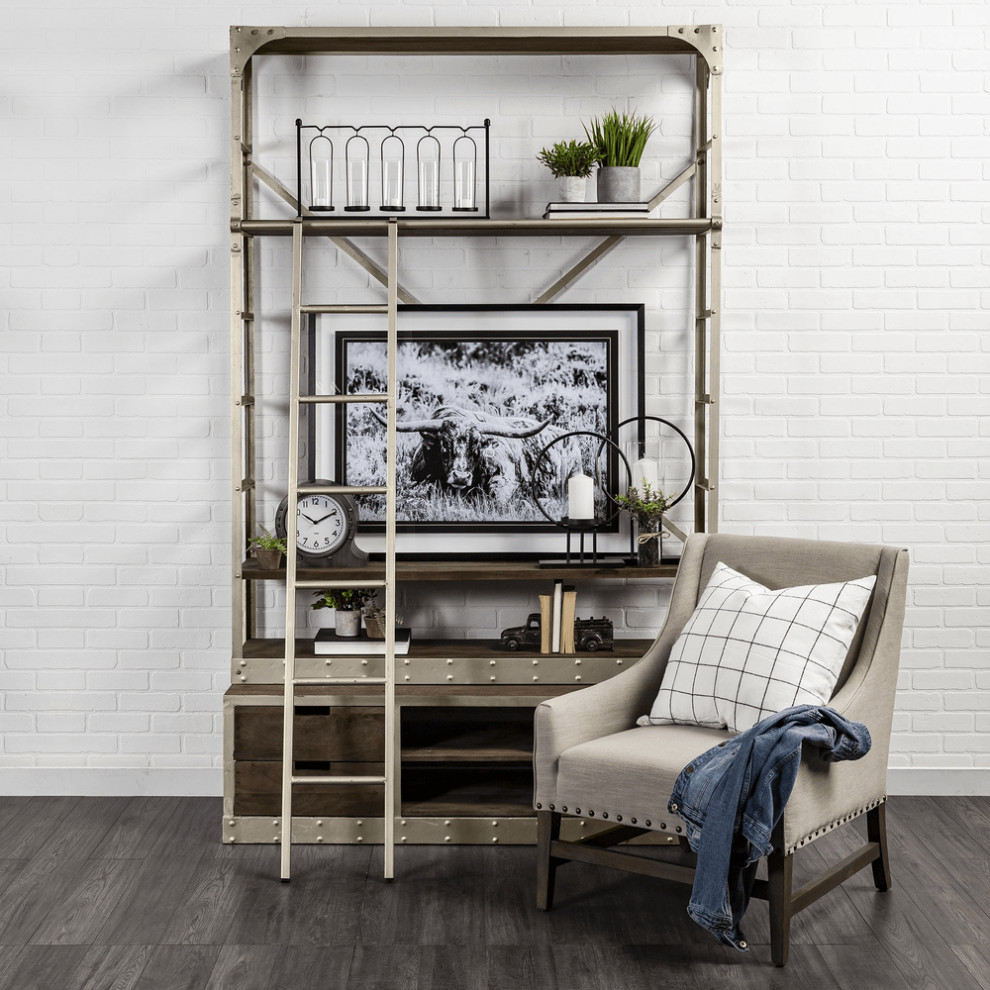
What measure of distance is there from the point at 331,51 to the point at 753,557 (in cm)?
218

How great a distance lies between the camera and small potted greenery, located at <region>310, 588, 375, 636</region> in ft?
11.3

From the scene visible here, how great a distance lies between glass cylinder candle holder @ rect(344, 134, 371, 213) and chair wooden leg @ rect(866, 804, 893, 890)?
97.4 inches

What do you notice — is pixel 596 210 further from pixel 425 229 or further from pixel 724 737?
pixel 724 737

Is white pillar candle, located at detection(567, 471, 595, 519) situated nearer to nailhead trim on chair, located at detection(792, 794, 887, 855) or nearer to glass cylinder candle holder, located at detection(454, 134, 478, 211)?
glass cylinder candle holder, located at detection(454, 134, 478, 211)

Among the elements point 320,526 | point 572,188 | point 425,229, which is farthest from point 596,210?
point 320,526

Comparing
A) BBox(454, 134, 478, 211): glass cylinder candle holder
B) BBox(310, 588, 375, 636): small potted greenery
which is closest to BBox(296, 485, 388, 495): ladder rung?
BBox(310, 588, 375, 636): small potted greenery

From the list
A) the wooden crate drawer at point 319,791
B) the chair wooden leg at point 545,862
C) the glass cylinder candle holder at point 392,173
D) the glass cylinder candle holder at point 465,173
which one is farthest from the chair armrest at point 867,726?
the glass cylinder candle holder at point 392,173

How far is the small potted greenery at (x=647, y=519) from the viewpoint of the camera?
137 inches

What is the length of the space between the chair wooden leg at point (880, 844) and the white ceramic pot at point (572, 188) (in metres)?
2.03

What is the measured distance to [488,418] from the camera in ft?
12.1

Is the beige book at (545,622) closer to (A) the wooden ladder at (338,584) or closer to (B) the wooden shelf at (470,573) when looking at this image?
(B) the wooden shelf at (470,573)

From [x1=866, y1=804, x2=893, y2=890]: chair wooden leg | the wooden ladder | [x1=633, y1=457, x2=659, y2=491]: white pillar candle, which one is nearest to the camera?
[x1=866, y1=804, x2=893, y2=890]: chair wooden leg

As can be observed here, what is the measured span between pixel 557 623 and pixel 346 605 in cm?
69

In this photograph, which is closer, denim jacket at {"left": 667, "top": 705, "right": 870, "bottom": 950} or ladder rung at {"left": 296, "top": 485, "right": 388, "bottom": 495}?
denim jacket at {"left": 667, "top": 705, "right": 870, "bottom": 950}
